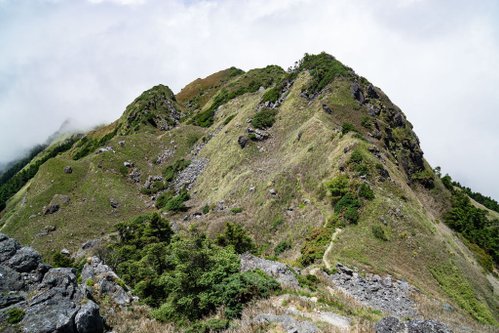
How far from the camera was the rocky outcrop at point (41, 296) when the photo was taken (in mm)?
13562

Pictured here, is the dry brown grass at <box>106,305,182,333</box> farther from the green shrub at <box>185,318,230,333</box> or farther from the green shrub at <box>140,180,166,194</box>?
the green shrub at <box>140,180,166,194</box>

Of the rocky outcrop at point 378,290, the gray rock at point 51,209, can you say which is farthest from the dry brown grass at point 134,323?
the gray rock at point 51,209

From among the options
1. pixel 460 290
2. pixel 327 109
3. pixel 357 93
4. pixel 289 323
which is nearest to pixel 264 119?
pixel 327 109

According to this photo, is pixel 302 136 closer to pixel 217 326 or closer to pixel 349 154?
pixel 349 154

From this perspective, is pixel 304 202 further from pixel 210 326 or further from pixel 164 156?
pixel 164 156

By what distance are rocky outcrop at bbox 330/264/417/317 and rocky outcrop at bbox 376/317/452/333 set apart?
51.6ft

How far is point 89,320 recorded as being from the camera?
14320 mm

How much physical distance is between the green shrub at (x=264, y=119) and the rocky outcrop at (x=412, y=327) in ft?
216

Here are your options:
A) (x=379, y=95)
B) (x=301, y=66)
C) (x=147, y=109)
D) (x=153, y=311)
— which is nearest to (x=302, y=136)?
(x=379, y=95)

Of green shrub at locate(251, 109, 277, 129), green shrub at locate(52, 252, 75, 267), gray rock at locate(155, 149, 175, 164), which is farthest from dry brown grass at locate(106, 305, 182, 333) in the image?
gray rock at locate(155, 149, 175, 164)

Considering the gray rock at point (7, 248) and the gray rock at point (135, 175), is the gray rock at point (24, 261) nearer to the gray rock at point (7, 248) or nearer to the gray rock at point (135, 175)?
the gray rock at point (7, 248)

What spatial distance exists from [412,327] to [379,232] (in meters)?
26.1

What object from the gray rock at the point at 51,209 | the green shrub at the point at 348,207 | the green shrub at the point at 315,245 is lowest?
the gray rock at the point at 51,209

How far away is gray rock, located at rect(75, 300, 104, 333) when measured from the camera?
13953 mm
